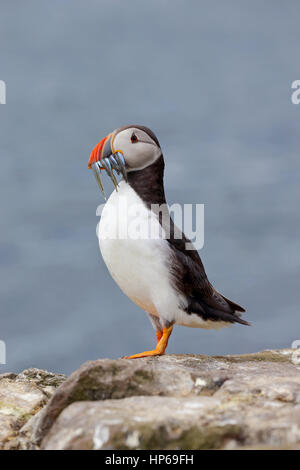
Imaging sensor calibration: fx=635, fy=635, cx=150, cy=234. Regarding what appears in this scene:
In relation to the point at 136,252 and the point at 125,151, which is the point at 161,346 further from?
the point at 125,151

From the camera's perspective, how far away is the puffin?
24.9 feet

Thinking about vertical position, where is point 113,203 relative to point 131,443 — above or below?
above

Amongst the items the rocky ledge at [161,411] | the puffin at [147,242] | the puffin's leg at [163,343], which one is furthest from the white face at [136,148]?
the rocky ledge at [161,411]

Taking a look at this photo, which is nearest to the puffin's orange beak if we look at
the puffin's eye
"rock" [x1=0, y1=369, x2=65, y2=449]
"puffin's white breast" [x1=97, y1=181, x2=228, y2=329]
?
the puffin's eye

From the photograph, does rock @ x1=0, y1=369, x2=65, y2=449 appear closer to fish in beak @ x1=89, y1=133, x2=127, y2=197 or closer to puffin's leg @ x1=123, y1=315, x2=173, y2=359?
puffin's leg @ x1=123, y1=315, x2=173, y2=359

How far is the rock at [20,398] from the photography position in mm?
5410

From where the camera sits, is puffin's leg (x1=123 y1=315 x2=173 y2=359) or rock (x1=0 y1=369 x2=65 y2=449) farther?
puffin's leg (x1=123 y1=315 x2=173 y2=359)

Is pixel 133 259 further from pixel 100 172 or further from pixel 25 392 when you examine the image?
pixel 25 392

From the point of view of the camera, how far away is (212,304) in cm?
822

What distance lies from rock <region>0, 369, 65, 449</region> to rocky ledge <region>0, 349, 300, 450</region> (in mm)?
20

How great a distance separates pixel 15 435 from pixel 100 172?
364 cm

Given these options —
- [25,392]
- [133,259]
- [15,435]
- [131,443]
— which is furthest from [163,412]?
[133,259]

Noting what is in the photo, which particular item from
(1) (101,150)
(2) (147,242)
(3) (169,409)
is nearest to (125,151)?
(1) (101,150)
